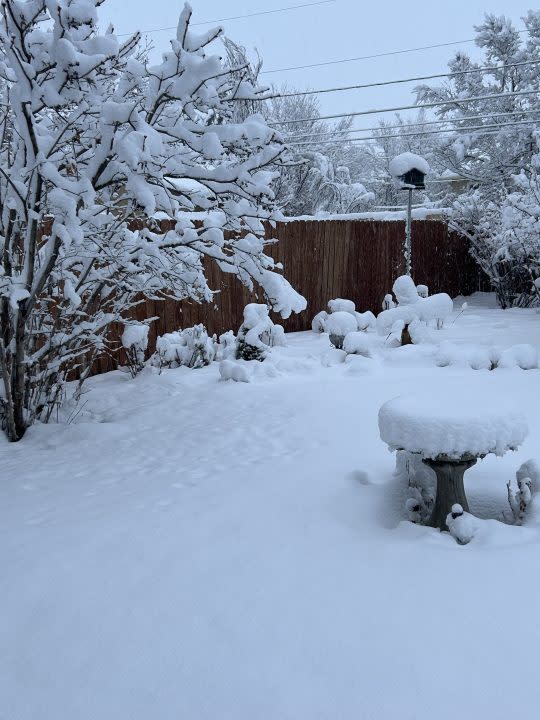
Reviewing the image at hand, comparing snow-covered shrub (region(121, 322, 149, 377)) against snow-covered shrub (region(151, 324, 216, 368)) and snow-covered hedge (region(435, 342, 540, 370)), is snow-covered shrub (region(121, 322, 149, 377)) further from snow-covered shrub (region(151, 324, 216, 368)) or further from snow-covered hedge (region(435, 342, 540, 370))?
snow-covered hedge (region(435, 342, 540, 370))

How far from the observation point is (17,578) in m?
2.52

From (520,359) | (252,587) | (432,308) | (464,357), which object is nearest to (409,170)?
(432,308)

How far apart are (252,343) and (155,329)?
132cm

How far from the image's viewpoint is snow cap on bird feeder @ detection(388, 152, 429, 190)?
10617mm

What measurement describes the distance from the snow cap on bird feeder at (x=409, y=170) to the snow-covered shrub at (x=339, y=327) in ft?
13.6

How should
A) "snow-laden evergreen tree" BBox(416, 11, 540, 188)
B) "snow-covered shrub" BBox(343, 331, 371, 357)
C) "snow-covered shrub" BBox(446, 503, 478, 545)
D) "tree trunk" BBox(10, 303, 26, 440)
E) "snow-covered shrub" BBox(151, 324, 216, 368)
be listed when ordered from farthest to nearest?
"snow-laden evergreen tree" BBox(416, 11, 540, 188) → "snow-covered shrub" BBox(343, 331, 371, 357) → "snow-covered shrub" BBox(151, 324, 216, 368) → "tree trunk" BBox(10, 303, 26, 440) → "snow-covered shrub" BBox(446, 503, 478, 545)

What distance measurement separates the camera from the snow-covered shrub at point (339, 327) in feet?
24.5

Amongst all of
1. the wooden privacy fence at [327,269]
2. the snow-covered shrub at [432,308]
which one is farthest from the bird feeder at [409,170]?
the snow-covered shrub at [432,308]

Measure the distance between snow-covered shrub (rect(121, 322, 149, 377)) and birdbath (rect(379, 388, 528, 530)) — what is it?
353 centimetres

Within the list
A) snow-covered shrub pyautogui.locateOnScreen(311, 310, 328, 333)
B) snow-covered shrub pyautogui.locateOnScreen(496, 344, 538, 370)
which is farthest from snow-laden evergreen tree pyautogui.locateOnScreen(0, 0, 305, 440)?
snow-covered shrub pyautogui.locateOnScreen(311, 310, 328, 333)

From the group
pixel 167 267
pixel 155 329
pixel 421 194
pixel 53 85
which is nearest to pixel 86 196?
pixel 53 85

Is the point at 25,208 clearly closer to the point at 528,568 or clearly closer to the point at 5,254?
the point at 5,254

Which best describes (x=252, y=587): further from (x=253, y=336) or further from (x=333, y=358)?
(x=333, y=358)

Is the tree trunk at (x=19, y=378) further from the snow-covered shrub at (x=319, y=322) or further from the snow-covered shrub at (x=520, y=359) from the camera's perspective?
the snow-covered shrub at (x=319, y=322)
